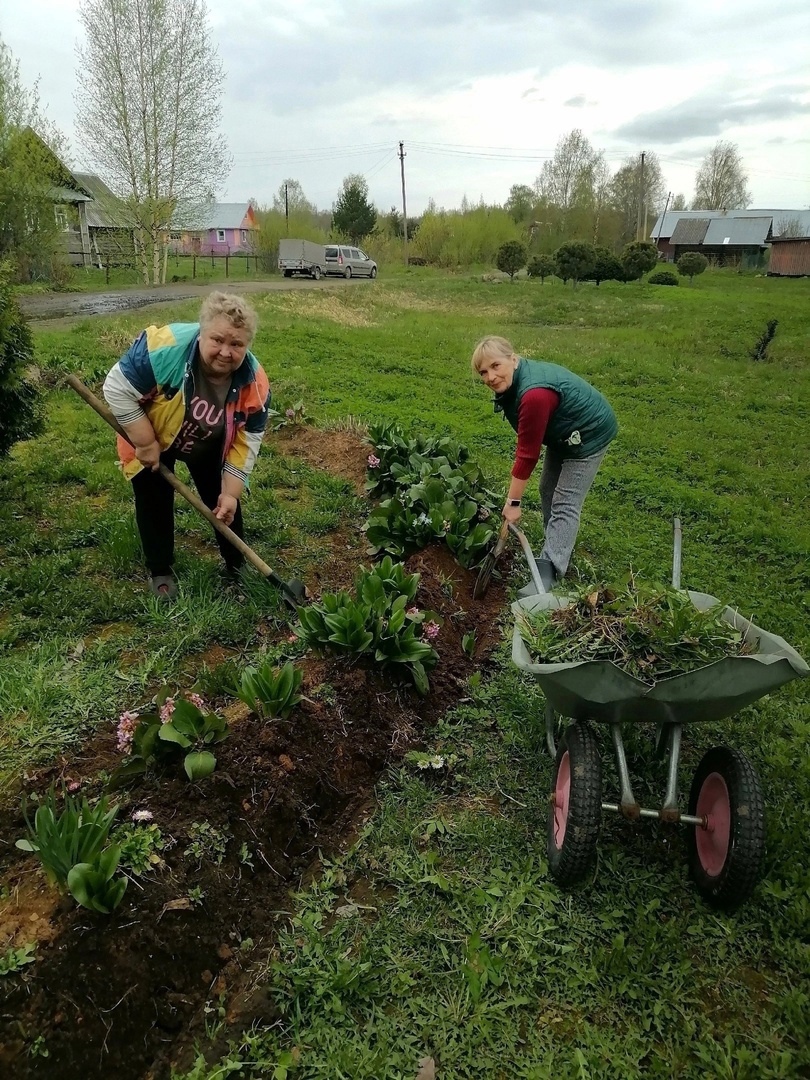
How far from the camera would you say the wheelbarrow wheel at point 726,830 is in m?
2.27

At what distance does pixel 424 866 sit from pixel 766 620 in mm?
3004

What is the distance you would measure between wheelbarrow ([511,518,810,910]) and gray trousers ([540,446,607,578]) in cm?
177

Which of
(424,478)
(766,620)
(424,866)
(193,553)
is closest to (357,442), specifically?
(424,478)

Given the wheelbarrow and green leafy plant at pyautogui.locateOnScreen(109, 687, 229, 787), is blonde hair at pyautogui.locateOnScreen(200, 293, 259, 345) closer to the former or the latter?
green leafy plant at pyautogui.locateOnScreen(109, 687, 229, 787)

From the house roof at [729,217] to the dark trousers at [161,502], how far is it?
6187 cm

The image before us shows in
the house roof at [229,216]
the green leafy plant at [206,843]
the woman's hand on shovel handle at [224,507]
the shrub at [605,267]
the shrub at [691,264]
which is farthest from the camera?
the house roof at [229,216]

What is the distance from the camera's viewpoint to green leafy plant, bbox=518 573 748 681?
8.29 ft

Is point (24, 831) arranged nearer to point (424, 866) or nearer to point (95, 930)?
point (95, 930)

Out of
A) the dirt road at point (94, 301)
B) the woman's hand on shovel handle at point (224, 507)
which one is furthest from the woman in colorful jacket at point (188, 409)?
the dirt road at point (94, 301)

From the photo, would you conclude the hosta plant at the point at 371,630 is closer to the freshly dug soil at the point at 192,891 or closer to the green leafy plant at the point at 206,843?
the freshly dug soil at the point at 192,891

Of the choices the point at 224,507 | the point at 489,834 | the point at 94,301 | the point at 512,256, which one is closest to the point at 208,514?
the point at 224,507

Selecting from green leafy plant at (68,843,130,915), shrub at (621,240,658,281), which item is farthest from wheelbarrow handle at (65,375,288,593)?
shrub at (621,240,658,281)

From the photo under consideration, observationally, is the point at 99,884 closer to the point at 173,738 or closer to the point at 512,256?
the point at 173,738

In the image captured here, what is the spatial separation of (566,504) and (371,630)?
1686 mm
